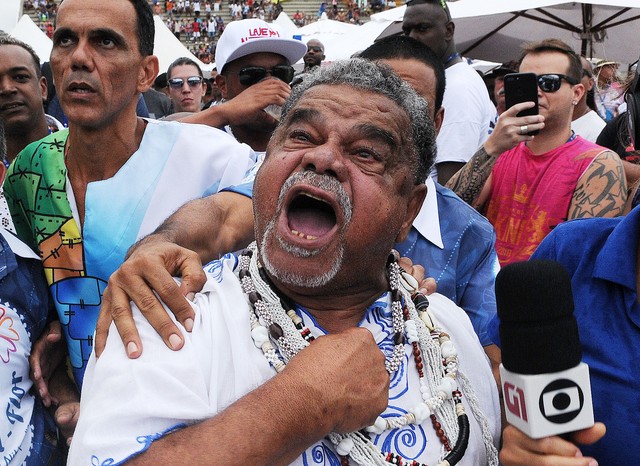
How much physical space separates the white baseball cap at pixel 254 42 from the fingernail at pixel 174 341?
100 inches

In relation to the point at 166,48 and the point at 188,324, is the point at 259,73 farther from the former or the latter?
the point at 166,48

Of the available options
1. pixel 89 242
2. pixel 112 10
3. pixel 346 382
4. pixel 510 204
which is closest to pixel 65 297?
pixel 89 242

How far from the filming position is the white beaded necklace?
168 centimetres

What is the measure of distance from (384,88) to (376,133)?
0.15 m

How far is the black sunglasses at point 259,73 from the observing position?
388cm

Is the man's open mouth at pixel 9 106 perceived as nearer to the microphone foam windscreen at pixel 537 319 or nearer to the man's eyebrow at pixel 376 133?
the man's eyebrow at pixel 376 133

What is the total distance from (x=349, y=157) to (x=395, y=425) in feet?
2.25

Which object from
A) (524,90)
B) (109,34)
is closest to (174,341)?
(109,34)

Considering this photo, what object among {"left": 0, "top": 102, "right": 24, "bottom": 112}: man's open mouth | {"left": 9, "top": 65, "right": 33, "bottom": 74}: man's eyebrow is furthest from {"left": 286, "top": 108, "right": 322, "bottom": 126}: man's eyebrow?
{"left": 9, "top": 65, "right": 33, "bottom": 74}: man's eyebrow

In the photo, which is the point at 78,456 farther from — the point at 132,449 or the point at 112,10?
the point at 112,10

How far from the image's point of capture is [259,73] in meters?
3.89

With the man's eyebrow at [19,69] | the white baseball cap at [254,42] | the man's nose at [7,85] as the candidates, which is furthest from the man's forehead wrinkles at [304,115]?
the man's eyebrow at [19,69]

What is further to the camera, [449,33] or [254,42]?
[449,33]

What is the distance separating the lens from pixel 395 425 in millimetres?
1709
